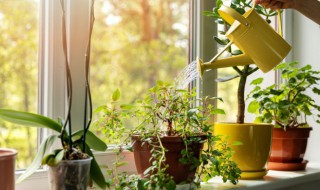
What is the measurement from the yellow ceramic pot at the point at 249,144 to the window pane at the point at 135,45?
0.29 meters

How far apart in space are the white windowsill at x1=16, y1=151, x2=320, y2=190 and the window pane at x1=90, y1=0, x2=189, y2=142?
0.57ft

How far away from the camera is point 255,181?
1420 mm

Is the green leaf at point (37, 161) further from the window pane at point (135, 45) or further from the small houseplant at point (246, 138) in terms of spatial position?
the small houseplant at point (246, 138)

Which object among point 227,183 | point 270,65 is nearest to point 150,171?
point 227,183

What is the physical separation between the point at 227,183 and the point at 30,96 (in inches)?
25.1

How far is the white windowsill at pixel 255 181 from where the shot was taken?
1162mm

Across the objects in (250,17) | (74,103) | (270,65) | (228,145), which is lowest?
(228,145)

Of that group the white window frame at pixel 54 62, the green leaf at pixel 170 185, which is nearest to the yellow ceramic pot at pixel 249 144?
the green leaf at pixel 170 185

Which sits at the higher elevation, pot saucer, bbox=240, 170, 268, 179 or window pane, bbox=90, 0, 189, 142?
window pane, bbox=90, 0, 189, 142

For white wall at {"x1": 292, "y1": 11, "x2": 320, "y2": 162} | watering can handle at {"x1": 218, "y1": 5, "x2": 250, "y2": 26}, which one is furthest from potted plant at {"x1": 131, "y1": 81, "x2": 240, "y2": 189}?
white wall at {"x1": 292, "y1": 11, "x2": 320, "y2": 162}

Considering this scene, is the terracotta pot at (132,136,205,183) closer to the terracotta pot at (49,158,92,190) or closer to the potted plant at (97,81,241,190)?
the potted plant at (97,81,241,190)

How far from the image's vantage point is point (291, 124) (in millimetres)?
1700

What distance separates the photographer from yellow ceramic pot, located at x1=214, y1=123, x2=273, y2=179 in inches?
55.2

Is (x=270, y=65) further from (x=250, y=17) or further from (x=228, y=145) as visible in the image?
(x=228, y=145)
